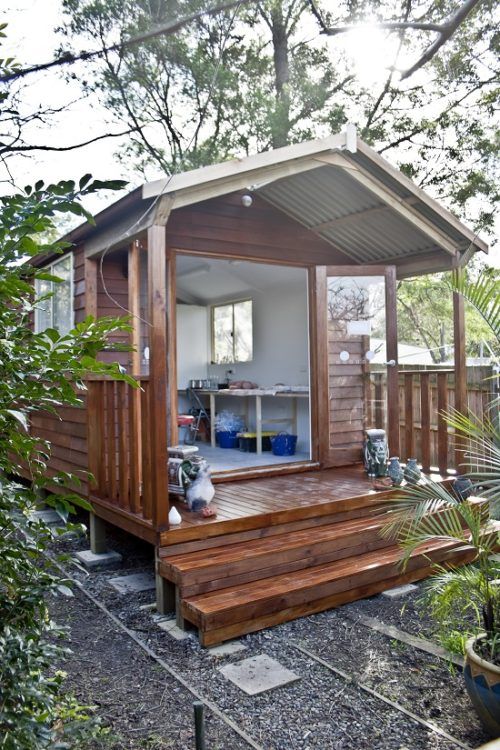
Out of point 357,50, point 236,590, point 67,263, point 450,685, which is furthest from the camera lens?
point 357,50

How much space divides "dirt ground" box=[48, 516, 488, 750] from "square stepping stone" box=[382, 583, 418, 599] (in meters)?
0.19

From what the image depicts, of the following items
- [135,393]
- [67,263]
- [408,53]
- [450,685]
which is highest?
[408,53]

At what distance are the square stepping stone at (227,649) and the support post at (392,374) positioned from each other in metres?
2.92

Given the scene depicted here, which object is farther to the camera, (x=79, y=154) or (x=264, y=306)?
(x=79, y=154)

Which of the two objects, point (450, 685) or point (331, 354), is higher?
point (331, 354)

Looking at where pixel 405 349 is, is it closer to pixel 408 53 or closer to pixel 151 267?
pixel 408 53

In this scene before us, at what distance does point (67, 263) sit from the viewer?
5.61m

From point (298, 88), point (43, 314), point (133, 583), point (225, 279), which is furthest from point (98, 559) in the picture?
point (298, 88)

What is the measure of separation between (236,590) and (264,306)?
211 inches

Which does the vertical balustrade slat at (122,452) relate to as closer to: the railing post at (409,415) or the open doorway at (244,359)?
the open doorway at (244,359)

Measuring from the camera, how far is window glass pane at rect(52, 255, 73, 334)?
5.55 metres

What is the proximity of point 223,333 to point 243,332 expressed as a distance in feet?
2.01

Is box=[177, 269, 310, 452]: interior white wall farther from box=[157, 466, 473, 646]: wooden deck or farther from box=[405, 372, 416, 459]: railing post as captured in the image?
box=[157, 466, 473, 646]: wooden deck

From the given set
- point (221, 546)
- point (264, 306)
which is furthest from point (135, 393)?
point (264, 306)
